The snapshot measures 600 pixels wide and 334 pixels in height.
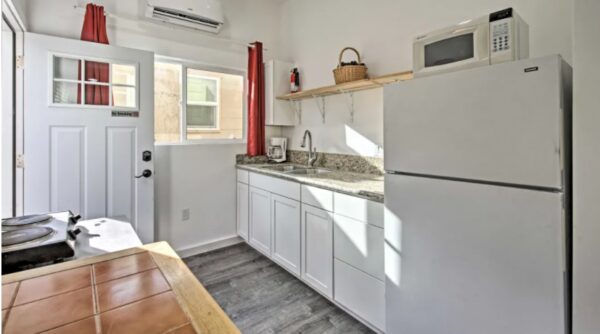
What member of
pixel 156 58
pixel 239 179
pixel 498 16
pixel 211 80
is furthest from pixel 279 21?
pixel 498 16

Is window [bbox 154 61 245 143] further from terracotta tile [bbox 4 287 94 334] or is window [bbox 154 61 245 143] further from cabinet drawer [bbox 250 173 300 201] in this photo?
terracotta tile [bbox 4 287 94 334]

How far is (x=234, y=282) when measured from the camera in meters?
2.69

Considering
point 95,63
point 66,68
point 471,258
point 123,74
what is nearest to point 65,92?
point 66,68

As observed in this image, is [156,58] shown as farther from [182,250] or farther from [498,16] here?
[498,16]

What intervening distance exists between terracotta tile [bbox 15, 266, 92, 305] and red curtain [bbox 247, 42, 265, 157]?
243cm

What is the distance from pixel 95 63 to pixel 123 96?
0.98 ft

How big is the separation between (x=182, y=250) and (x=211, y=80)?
1.74 metres

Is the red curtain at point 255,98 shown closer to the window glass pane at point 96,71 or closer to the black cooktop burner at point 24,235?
the window glass pane at point 96,71

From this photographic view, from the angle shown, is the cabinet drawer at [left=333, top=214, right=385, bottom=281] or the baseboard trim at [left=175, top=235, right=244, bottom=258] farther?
the baseboard trim at [left=175, top=235, right=244, bottom=258]

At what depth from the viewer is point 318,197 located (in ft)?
7.68

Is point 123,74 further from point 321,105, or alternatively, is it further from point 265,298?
point 265,298

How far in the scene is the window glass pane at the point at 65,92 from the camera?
2406 millimetres

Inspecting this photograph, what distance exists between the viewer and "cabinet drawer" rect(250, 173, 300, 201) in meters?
2.57

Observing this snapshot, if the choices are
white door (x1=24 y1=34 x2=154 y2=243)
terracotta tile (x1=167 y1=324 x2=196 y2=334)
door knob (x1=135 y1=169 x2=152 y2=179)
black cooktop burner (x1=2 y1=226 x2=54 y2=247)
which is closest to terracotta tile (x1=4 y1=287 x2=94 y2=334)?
terracotta tile (x1=167 y1=324 x2=196 y2=334)
